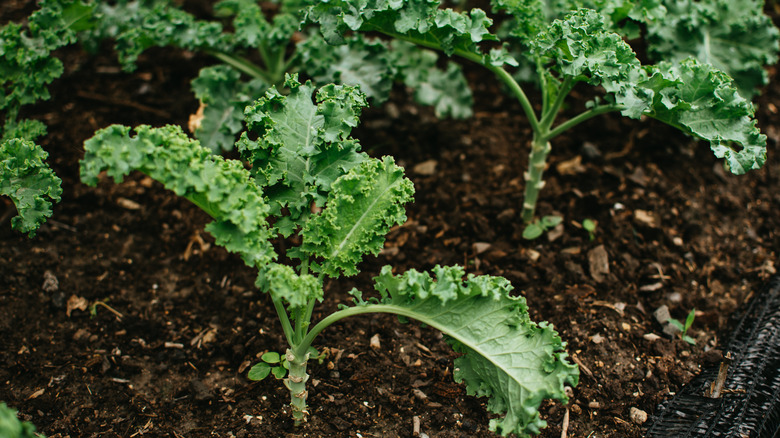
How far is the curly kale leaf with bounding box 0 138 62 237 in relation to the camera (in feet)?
8.67

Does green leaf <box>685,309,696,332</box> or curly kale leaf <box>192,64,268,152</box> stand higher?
curly kale leaf <box>192,64,268,152</box>

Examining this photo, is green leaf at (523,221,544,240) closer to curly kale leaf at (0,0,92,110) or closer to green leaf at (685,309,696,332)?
green leaf at (685,309,696,332)

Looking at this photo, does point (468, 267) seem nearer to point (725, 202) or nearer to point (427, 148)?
point (427, 148)

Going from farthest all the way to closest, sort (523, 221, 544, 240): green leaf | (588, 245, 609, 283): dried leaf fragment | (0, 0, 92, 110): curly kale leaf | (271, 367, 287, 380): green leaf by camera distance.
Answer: (523, 221, 544, 240): green leaf, (588, 245, 609, 283): dried leaf fragment, (0, 0, 92, 110): curly kale leaf, (271, 367, 287, 380): green leaf

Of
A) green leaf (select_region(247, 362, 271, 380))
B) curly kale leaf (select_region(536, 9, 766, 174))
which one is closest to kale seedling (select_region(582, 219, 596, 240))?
curly kale leaf (select_region(536, 9, 766, 174))

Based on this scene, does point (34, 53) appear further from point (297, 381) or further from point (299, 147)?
point (297, 381)

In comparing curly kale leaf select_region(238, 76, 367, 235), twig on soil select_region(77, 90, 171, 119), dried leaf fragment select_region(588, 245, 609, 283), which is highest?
curly kale leaf select_region(238, 76, 367, 235)

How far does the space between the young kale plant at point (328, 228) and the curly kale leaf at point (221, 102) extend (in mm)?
831

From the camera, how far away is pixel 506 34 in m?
3.76

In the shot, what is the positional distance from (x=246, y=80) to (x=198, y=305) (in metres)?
→ 1.82

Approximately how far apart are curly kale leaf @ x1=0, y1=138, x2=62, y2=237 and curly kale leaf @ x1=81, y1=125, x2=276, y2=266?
0.53 m

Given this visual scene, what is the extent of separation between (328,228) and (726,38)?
9.28ft

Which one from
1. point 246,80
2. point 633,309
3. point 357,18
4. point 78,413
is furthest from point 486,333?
point 246,80

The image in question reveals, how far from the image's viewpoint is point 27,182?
2721 millimetres
